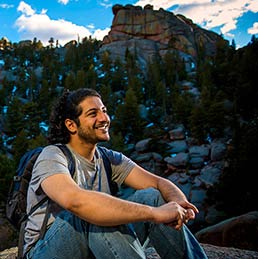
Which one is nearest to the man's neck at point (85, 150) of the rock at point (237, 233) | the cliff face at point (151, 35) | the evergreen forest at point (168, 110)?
the rock at point (237, 233)

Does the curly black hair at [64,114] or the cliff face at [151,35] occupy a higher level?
the cliff face at [151,35]

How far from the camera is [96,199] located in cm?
199

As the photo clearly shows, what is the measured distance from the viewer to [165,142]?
32594 millimetres

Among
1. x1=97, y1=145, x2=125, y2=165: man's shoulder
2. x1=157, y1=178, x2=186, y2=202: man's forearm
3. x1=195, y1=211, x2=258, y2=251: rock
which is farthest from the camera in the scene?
x1=195, y1=211, x2=258, y2=251: rock

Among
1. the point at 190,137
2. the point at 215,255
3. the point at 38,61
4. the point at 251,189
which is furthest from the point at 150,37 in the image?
the point at 215,255

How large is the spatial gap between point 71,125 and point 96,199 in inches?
35.5

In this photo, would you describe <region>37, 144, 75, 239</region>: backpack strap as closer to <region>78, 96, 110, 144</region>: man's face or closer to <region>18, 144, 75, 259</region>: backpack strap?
<region>18, 144, 75, 259</region>: backpack strap

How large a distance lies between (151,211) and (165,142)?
30.7m

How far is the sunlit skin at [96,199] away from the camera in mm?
1953

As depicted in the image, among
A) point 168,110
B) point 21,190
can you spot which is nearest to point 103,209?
point 21,190

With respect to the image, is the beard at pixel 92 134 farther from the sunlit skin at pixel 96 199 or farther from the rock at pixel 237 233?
the rock at pixel 237 233

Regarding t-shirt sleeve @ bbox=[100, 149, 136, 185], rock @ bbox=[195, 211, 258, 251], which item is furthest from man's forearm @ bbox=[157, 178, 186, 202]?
rock @ bbox=[195, 211, 258, 251]

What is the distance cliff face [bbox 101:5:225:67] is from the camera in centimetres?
7119

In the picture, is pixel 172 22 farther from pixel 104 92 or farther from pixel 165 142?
pixel 165 142
